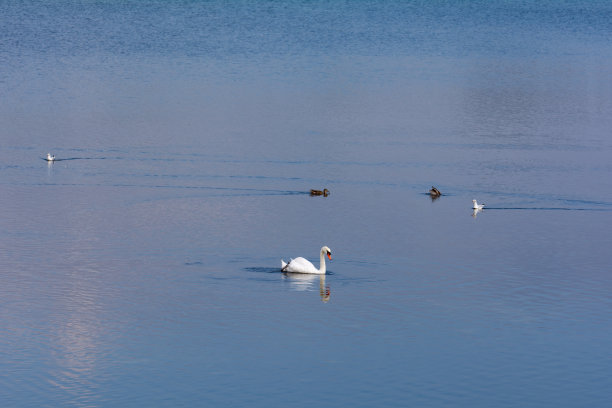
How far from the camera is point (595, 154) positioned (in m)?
75.9

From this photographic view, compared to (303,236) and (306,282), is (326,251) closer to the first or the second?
(306,282)

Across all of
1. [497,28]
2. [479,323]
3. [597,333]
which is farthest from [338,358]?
[497,28]

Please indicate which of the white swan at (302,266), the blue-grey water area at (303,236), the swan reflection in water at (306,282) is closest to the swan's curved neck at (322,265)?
the white swan at (302,266)

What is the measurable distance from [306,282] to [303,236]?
9.02 m

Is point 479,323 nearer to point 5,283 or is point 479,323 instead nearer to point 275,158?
point 5,283

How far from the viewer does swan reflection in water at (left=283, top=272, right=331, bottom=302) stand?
38969 millimetres

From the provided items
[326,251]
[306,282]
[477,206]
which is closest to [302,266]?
[306,282]

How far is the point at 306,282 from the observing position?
1594 inches

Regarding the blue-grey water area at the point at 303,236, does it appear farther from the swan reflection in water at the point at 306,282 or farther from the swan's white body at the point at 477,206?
the swan's white body at the point at 477,206

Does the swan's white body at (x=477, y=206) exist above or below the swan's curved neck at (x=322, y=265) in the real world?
above

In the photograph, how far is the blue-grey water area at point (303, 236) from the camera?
30.4 meters

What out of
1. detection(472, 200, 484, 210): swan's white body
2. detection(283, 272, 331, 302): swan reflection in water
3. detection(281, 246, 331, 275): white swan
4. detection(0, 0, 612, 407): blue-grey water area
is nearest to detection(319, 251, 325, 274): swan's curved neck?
detection(281, 246, 331, 275): white swan

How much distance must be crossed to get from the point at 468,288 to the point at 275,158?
3459 centimetres

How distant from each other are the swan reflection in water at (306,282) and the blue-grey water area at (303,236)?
150 mm
